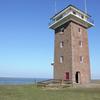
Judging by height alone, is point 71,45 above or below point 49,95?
above

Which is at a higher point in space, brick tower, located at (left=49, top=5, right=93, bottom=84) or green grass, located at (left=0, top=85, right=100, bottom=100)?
brick tower, located at (left=49, top=5, right=93, bottom=84)

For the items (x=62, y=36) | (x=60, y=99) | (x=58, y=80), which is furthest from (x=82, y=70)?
(x=60, y=99)

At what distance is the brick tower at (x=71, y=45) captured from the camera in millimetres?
40406

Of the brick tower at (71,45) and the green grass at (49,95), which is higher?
the brick tower at (71,45)

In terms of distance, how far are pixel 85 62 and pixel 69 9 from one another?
1085 cm

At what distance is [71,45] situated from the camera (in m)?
40.5

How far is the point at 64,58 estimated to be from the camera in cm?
4144

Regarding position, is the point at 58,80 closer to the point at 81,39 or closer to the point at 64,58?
the point at 64,58

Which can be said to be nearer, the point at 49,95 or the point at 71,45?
the point at 49,95

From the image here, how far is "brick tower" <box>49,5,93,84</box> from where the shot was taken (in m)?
40.4

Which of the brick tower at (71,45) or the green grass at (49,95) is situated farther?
the brick tower at (71,45)

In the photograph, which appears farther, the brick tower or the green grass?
the brick tower

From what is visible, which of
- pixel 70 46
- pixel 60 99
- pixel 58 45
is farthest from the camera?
pixel 58 45

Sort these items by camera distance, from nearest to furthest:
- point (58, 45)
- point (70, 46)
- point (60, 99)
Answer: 1. point (60, 99)
2. point (70, 46)
3. point (58, 45)
